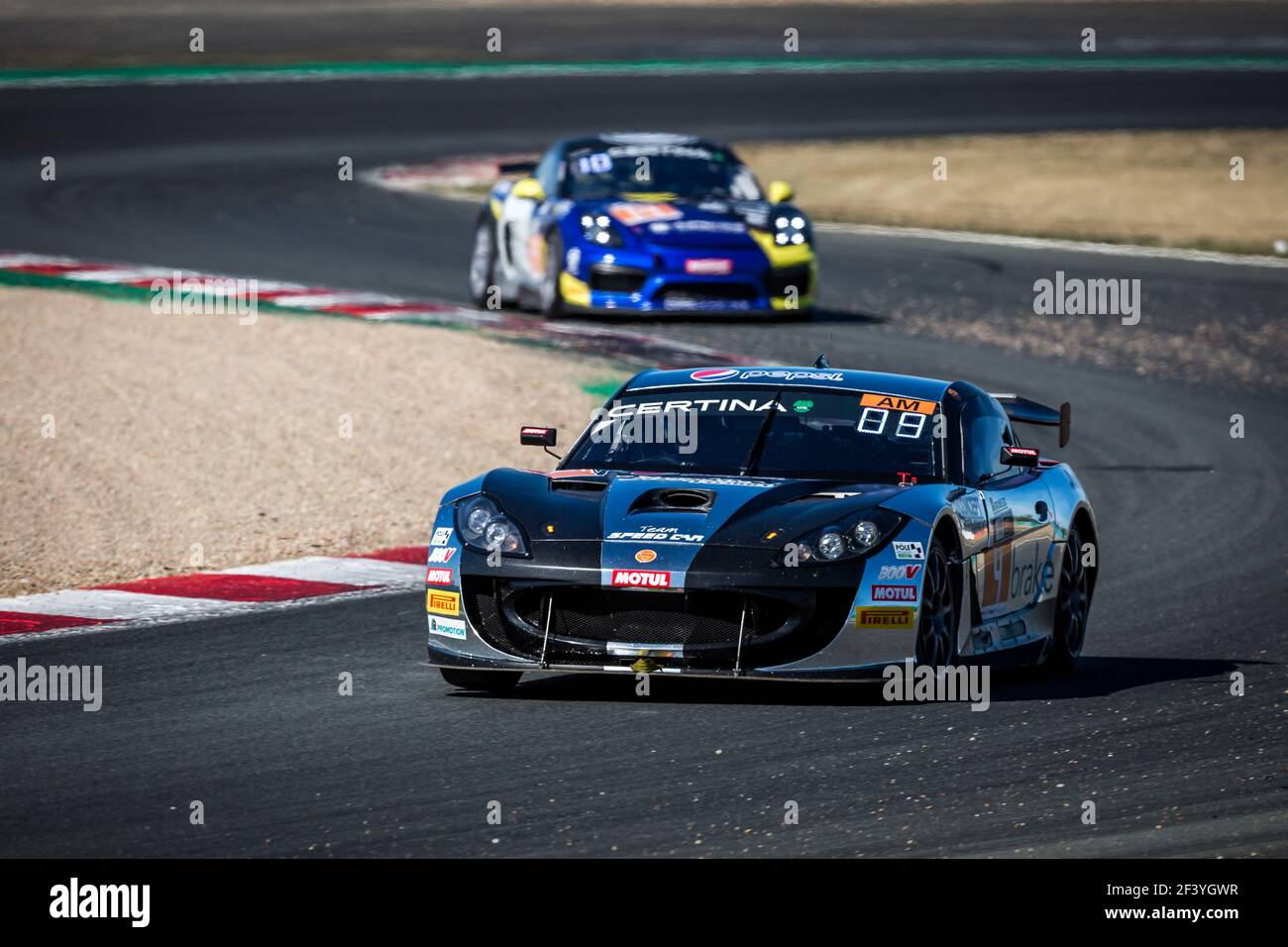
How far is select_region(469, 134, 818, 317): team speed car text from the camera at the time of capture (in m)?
17.8

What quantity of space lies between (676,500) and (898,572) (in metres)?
0.81

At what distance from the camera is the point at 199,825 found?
20.4ft

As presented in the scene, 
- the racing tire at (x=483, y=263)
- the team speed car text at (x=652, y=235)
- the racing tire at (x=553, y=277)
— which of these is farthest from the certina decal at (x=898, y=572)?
the racing tire at (x=483, y=263)

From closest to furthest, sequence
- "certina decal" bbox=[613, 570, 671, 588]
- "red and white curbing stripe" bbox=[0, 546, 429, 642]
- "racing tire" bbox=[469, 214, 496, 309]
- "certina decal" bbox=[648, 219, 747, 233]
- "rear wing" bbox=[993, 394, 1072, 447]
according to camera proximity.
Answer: "certina decal" bbox=[613, 570, 671, 588]
"rear wing" bbox=[993, 394, 1072, 447]
"red and white curbing stripe" bbox=[0, 546, 429, 642]
"certina decal" bbox=[648, 219, 747, 233]
"racing tire" bbox=[469, 214, 496, 309]

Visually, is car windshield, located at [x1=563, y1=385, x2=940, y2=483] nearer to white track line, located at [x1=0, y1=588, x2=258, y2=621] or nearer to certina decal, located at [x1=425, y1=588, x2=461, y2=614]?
certina decal, located at [x1=425, y1=588, x2=461, y2=614]

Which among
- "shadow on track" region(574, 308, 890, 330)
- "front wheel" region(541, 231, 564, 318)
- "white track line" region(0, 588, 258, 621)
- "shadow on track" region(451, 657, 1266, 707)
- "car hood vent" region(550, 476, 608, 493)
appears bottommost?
"shadow on track" region(451, 657, 1266, 707)

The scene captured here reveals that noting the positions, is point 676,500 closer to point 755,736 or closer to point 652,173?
point 755,736

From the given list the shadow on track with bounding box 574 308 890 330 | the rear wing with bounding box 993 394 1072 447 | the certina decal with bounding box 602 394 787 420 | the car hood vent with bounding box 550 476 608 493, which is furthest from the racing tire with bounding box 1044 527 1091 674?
the shadow on track with bounding box 574 308 890 330

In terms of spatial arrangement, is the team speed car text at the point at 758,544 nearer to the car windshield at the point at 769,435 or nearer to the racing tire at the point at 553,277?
the car windshield at the point at 769,435

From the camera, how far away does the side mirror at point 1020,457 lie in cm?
885

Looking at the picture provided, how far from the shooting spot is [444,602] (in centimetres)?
796

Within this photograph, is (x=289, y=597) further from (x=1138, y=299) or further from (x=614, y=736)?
(x=1138, y=299)

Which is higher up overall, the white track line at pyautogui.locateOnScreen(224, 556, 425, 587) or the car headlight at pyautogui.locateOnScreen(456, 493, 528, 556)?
the car headlight at pyautogui.locateOnScreen(456, 493, 528, 556)
